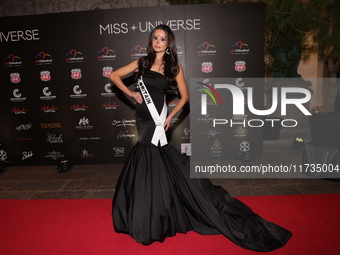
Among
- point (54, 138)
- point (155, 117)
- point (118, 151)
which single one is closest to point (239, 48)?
point (155, 117)

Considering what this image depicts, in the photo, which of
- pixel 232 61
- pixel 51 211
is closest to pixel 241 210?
pixel 51 211

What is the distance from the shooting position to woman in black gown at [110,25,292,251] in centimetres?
213

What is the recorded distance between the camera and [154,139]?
2312 millimetres

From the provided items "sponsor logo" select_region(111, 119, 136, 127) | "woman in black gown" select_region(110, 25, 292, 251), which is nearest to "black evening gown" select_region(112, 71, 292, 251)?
"woman in black gown" select_region(110, 25, 292, 251)

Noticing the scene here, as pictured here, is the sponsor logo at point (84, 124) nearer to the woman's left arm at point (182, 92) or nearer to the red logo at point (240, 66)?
the woman's left arm at point (182, 92)

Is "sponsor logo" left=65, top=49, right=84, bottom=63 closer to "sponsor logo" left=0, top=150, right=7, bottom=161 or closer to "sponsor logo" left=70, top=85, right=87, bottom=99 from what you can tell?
"sponsor logo" left=70, top=85, right=87, bottom=99

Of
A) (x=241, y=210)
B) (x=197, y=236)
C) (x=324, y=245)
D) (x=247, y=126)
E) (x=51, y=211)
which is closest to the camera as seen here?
(x=324, y=245)

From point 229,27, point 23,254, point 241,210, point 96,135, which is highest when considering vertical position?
point 229,27

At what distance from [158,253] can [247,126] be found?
10.3 ft

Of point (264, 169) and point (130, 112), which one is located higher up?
point (130, 112)

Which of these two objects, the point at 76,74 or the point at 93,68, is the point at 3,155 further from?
the point at 93,68

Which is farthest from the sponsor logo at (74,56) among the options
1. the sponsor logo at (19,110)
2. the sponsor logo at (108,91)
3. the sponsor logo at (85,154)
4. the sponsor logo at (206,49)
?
the sponsor logo at (206,49)

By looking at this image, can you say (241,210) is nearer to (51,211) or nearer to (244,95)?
(51,211)

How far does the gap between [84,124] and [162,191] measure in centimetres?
304
